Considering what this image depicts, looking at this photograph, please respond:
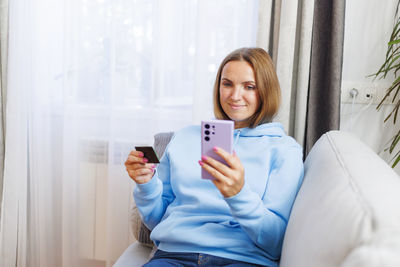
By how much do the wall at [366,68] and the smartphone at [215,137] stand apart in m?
0.92

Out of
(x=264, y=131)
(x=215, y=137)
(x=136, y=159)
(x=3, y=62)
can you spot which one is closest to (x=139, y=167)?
Answer: (x=136, y=159)

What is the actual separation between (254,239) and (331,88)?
796 mm

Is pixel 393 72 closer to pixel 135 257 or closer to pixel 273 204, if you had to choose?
pixel 273 204

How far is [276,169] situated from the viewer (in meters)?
1.16

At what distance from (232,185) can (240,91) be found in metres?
0.41

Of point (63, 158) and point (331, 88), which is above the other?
point (331, 88)

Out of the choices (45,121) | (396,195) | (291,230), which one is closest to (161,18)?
(45,121)

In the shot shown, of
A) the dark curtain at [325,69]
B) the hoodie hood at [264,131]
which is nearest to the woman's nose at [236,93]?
the hoodie hood at [264,131]

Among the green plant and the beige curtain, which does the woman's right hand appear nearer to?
the green plant

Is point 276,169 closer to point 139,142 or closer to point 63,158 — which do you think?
point 139,142

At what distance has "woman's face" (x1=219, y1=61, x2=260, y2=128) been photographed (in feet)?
4.14

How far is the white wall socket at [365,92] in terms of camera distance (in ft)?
5.36

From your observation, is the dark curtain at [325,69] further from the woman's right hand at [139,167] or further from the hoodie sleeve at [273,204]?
the woman's right hand at [139,167]

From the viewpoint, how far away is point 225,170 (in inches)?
36.8
